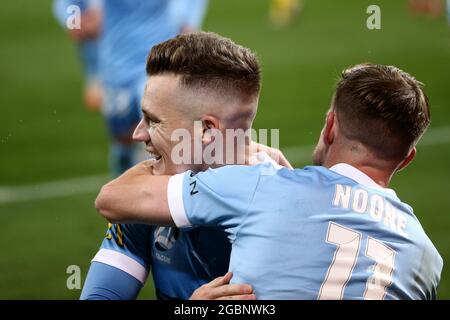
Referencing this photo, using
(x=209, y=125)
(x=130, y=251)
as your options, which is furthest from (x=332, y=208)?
(x=130, y=251)

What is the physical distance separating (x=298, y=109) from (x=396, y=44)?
127 inches

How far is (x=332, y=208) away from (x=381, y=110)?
1.14 feet

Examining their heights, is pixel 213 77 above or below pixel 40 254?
above

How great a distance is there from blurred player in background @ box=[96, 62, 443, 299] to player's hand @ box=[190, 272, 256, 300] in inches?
1.1

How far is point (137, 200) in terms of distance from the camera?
2.80m

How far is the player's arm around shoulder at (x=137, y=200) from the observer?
2773 millimetres

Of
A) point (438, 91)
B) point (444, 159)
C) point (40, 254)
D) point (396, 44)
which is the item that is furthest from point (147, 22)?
point (396, 44)

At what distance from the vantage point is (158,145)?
2.96 meters

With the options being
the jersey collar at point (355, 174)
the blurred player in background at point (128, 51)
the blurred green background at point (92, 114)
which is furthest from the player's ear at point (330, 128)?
the blurred player in background at point (128, 51)

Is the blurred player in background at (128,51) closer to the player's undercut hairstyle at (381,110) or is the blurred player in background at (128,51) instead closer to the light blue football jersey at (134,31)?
the light blue football jersey at (134,31)

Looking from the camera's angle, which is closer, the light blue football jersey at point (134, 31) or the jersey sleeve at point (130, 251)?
the jersey sleeve at point (130, 251)

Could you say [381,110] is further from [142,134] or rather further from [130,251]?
[130,251]

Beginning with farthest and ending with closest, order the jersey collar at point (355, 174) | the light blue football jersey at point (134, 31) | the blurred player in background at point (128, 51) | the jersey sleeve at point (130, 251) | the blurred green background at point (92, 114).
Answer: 1. the light blue football jersey at point (134, 31)
2. the blurred player in background at point (128, 51)
3. the blurred green background at point (92, 114)
4. the jersey sleeve at point (130, 251)
5. the jersey collar at point (355, 174)
